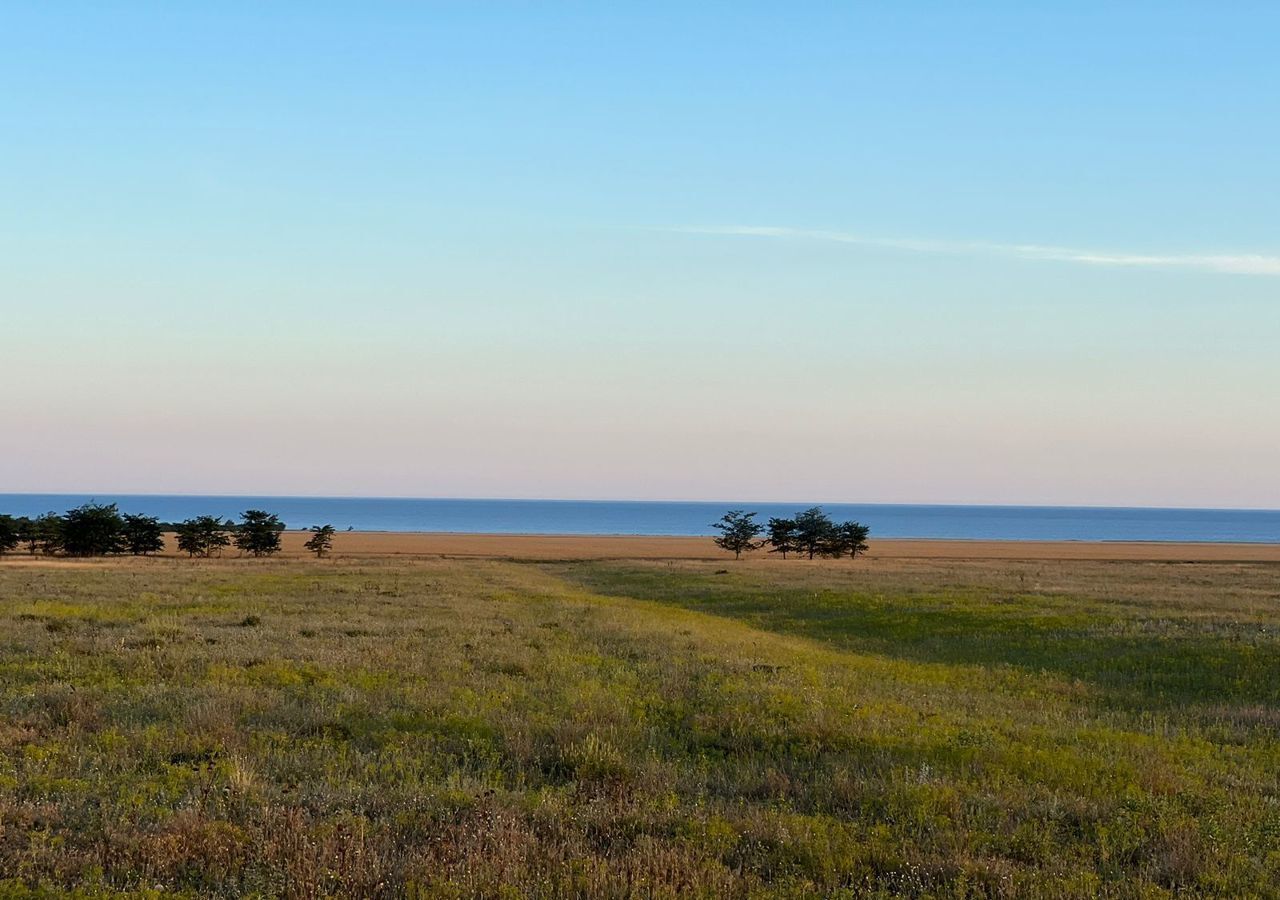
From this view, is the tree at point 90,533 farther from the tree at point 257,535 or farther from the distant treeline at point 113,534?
the tree at point 257,535

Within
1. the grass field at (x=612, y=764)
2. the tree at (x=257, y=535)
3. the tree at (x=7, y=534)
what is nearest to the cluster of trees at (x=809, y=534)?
the tree at (x=257, y=535)

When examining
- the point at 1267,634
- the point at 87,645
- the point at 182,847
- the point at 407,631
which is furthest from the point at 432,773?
the point at 1267,634

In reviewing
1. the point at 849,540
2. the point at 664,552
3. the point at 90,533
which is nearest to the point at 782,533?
the point at 849,540

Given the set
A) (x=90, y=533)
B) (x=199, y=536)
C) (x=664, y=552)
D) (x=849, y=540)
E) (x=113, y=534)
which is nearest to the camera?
(x=90, y=533)

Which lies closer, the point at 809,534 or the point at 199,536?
the point at 199,536

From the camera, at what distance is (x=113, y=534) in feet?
249

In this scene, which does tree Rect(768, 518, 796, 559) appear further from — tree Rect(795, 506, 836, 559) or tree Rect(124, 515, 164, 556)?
tree Rect(124, 515, 164, 556)

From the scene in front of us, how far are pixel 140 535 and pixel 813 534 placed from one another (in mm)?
60996

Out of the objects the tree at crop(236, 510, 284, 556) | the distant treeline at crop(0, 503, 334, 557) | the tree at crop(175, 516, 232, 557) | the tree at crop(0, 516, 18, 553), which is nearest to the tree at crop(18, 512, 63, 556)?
the distant treeline at crop(0, 503, 334, 557)

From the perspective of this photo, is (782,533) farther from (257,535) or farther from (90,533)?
(90,533)

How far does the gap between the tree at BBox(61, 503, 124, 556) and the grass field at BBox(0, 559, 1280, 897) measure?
56157 millimetres

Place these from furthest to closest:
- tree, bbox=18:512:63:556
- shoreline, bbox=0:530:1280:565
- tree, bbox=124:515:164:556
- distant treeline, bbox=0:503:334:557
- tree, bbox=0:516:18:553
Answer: shoreline, bbox=0:530:1280:565 < tree, bbox=124:515:164:556 < tree, bbox=18:512:63:556 < distant treeline, bbox=0:503:334:557 < tree, bbox=0:516:18:553

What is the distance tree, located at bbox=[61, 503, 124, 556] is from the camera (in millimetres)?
74250

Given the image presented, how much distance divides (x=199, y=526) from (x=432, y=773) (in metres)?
77.3
